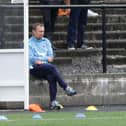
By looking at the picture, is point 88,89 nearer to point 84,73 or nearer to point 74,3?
point 84,73

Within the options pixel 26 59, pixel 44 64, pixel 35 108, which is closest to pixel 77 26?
pixel 44 64

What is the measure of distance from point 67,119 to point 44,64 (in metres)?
2.07

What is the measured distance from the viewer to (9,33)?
14.0 m

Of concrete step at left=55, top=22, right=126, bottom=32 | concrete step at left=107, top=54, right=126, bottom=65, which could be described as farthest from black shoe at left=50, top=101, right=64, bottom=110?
concrete step at left=55, top=22, right=126, bottom=32

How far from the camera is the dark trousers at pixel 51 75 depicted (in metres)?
13.7

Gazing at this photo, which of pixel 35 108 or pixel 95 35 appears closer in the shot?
pixel 35 108

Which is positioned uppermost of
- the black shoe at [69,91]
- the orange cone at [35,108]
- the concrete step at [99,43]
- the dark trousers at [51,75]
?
the concrete step at [99,43]

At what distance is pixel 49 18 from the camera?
15625mm

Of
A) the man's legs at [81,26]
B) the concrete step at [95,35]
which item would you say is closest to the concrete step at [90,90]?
the man's legs at [81,26]

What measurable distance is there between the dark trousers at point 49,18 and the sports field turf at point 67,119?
2648 millimetres

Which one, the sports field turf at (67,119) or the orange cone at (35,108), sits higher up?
the sports field turf at (67,119)

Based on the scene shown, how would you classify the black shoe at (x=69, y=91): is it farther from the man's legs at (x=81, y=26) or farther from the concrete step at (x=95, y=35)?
the concrete step at (x=95, y=35)

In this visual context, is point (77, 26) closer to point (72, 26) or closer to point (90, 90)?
point (72, 26)

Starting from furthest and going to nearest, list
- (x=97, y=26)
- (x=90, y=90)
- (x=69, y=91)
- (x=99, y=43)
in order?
(x=97, y=26) → (x=99, y=43) → (x=90, y=90) → (x=69, y=91)
